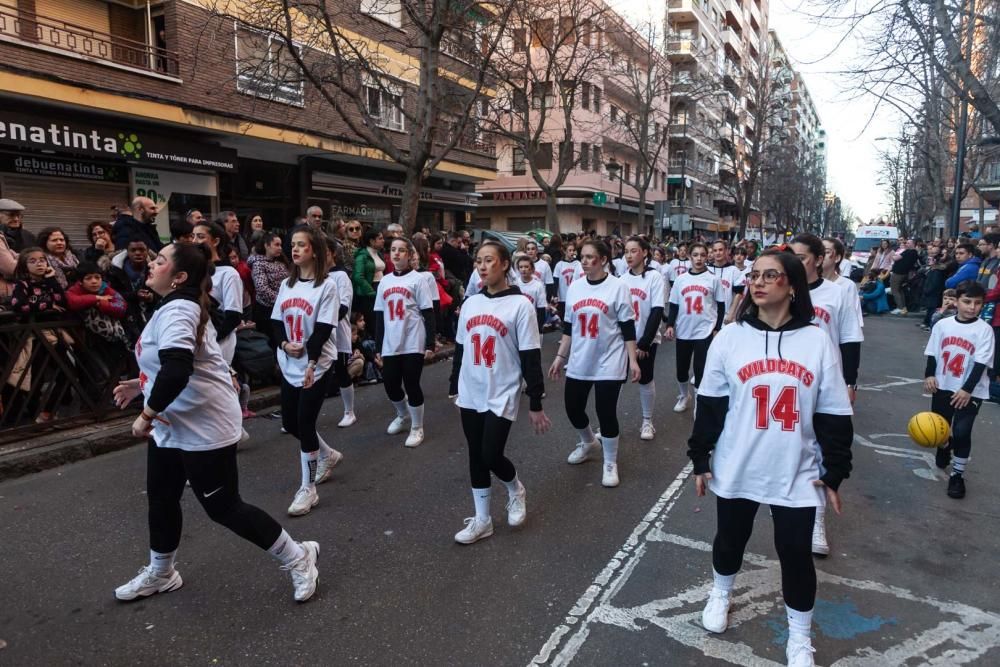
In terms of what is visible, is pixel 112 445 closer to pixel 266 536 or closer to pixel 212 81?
pixel 266 536

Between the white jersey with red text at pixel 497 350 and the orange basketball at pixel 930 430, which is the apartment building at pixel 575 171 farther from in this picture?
the white jersey with red text at pixel 497 350

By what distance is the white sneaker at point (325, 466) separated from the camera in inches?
207

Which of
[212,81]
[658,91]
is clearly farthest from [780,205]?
[212,81]

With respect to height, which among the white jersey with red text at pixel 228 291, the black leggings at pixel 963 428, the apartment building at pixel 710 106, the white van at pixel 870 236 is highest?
the apartment building at pixel 710 106

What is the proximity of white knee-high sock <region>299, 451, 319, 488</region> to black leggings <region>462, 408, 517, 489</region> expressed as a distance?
49.8 inches

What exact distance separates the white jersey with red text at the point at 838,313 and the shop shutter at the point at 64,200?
43.0 ft

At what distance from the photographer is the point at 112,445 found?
242 inches

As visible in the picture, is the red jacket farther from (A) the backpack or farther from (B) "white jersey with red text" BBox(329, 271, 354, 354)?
(B) "white jersey with red text" BBox(329, 271, 354, 354)

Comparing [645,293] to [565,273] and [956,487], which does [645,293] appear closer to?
[956,487]

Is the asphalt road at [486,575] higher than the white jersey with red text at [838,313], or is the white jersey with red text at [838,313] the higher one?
the white jersey with red text at [838,313]

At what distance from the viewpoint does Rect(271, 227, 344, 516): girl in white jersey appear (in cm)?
470

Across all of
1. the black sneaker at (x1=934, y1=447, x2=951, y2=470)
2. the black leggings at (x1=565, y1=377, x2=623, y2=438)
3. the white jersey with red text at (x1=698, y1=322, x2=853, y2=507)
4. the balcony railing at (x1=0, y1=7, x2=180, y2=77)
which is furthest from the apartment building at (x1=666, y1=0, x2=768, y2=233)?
the white jersey with red text at (x1=698, y1=322, x2=853, y2=507)

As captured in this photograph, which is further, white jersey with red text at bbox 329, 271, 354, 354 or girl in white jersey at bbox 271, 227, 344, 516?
white jersey with red text at bbox 329, 271, 354, 354

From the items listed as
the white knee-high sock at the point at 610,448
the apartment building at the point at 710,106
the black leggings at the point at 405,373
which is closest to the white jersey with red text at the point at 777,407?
the white knee-high sock at the point at 610,448
